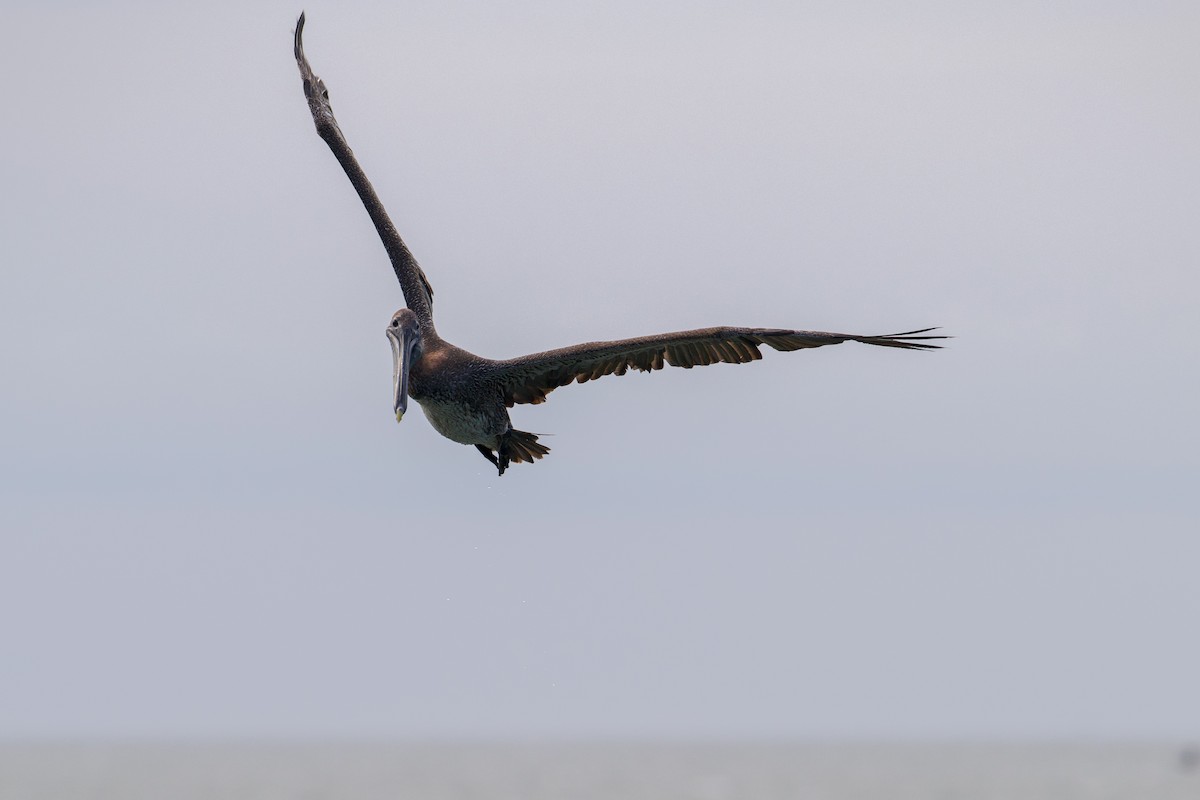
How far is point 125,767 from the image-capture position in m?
188

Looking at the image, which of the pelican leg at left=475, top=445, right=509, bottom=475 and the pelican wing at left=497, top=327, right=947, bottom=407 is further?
the pelican leg at left=475, top=445, right=509, bottom=475

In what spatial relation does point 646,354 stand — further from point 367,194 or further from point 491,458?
point 367,194

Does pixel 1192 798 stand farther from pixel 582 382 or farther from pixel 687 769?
pixel 582 382

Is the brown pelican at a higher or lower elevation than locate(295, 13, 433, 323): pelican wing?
lower

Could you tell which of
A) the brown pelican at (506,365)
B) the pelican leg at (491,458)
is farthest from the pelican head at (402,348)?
the pelican leg at (491,458)

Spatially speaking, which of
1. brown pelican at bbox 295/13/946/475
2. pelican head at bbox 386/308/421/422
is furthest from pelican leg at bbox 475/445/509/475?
pelican head at bbox 386/308/421/422

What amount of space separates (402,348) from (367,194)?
256 cm

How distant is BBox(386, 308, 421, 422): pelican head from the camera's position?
14.2 metres

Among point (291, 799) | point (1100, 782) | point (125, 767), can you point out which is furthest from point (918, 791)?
point (125, 767)

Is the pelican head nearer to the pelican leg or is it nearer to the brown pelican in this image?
the brown pelican

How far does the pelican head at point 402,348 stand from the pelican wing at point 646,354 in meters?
0.67

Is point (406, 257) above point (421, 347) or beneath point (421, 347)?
above

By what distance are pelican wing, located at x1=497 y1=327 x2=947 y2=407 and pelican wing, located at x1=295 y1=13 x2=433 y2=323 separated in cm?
104

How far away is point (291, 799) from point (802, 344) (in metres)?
101
